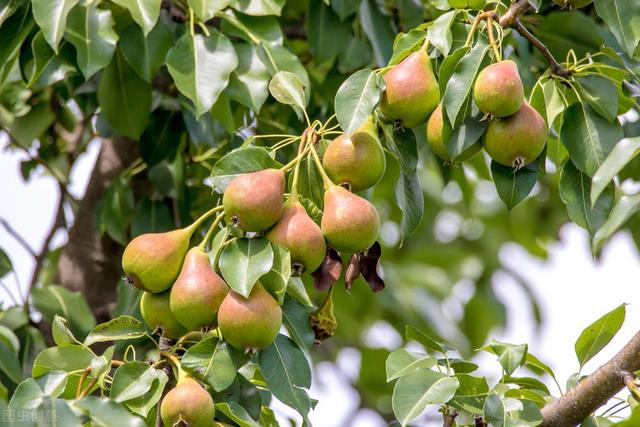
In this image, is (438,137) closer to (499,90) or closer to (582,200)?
(499,90)

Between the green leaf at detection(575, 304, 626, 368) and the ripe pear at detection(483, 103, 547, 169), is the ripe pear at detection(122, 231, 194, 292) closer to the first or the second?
the ripe pear at detection(483, 103, 547, 169)

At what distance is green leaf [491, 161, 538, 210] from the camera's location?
3.83 feet

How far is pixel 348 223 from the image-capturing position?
41.8 inches

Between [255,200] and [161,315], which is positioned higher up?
[255,200]

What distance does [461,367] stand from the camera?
1.17 m

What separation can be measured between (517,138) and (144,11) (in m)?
0.60

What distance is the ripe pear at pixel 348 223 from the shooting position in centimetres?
106

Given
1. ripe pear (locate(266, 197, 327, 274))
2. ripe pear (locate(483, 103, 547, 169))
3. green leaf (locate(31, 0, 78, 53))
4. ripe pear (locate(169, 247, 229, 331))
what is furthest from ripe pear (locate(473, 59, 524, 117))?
green leaf (locate(31, 0, 78, 53))

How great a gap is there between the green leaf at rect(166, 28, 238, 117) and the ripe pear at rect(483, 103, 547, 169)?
457 mm

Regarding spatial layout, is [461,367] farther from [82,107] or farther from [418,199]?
[82,107]

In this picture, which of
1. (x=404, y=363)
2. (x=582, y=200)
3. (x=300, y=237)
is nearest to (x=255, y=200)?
(x=300, y=237)

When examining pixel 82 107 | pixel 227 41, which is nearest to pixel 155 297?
pixel 227 41

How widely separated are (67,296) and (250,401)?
817 millimetres

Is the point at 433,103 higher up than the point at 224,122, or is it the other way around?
the point at 433,103
